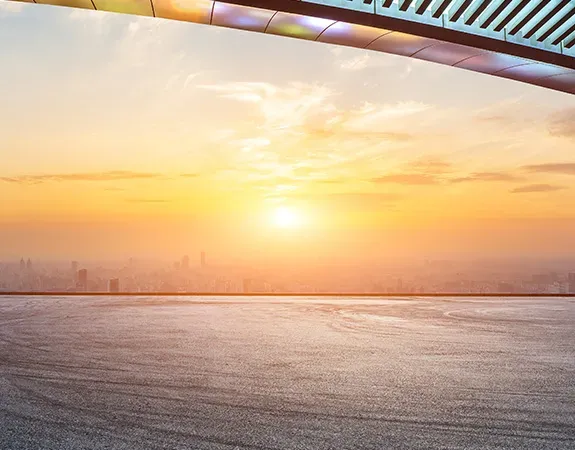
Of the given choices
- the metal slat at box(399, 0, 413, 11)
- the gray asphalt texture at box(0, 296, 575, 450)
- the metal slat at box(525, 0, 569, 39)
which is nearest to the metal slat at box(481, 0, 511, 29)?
the metal slat at box(525, 0, 569, 39)

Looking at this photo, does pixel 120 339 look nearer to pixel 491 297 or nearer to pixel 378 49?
pixel 378 49

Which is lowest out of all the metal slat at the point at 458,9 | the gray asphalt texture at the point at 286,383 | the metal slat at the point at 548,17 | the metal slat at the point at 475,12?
the gray asphalt texture at the point at 286,383

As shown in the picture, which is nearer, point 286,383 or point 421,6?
point 286,383

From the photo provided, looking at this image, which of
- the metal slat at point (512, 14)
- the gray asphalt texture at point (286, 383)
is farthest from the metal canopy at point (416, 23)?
the gray asphalt texture at point (286, 383)

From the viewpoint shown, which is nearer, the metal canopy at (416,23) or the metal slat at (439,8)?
the metal canopy at (416,23)

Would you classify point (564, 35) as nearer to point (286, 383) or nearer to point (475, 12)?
point (475, 12)

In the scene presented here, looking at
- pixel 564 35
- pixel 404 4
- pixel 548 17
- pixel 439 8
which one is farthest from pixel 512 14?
pixel 404 4

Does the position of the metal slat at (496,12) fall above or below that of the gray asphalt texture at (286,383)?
above

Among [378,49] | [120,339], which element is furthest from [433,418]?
[378,49]

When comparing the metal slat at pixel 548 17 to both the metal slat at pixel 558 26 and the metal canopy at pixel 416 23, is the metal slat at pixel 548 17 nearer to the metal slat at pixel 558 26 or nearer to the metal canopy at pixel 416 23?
the metal canopy at pixel 416 23
